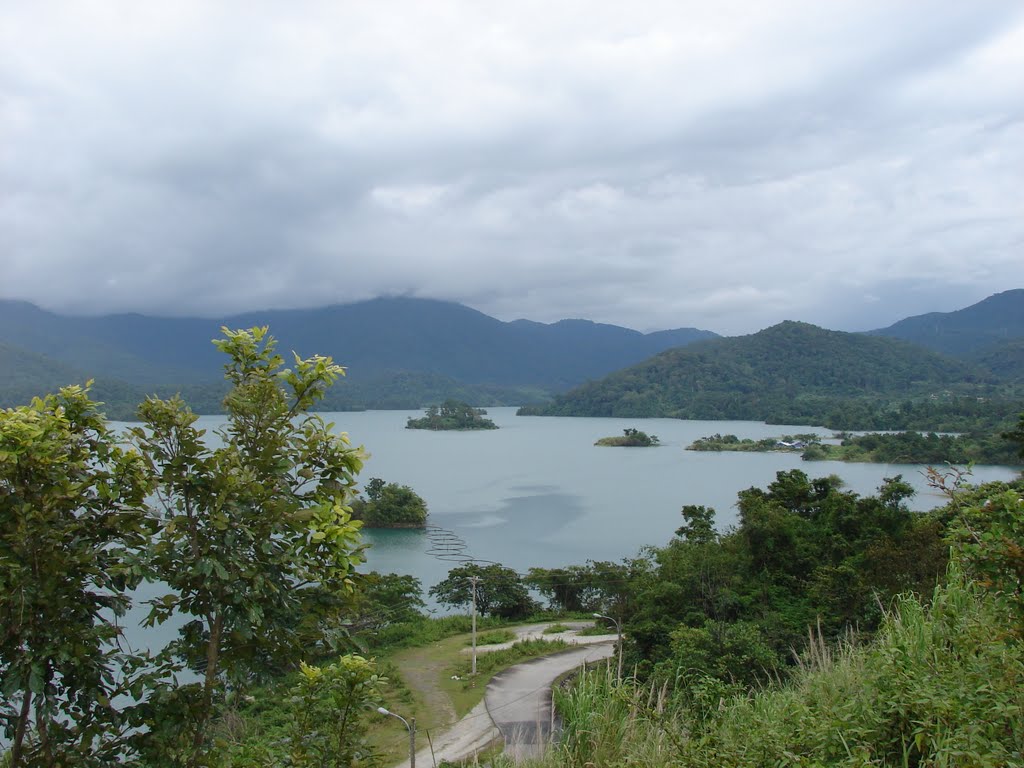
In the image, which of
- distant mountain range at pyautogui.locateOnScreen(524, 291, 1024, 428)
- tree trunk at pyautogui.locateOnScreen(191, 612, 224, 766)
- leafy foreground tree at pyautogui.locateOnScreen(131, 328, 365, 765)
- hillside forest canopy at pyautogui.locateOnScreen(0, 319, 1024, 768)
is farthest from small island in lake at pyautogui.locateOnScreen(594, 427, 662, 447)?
tree trunk at pyautogui.locateOnScreen(191, 612, 224, 766)

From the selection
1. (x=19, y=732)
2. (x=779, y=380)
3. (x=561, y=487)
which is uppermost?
(x=779, y=380)

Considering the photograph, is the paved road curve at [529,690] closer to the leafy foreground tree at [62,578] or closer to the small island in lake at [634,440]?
the leafy foreground tree at [62,578]

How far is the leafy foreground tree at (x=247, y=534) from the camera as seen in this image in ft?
6.40

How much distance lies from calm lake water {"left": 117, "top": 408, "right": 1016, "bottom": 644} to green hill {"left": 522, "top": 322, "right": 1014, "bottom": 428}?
58.1ft

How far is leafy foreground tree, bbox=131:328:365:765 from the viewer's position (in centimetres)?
195

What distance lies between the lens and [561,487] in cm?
4638

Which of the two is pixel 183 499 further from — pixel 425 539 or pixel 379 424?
pixel 379 424

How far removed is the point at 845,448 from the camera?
55.5m

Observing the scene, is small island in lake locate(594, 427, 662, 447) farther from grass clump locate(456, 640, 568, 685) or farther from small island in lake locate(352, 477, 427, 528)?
grass clump locate(456, 640, 568, 685)

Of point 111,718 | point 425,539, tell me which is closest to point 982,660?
point 111,718

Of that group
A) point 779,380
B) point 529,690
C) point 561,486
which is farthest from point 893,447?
point 779,380

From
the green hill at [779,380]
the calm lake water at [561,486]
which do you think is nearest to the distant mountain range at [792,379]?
the green hill at [779,380]

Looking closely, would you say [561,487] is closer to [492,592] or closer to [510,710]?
[492,592]

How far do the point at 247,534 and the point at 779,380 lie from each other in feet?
373
